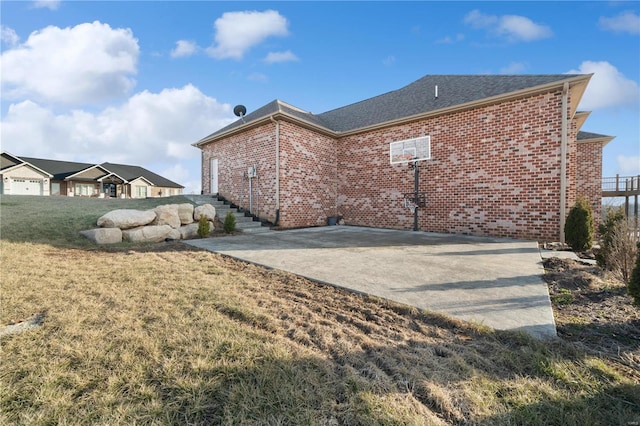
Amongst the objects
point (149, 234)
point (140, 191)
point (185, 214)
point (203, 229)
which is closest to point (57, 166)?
point (140, 191)

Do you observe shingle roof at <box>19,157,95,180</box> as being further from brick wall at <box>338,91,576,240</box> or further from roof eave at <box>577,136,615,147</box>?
roof eave at <box>577,136,615,147</box>

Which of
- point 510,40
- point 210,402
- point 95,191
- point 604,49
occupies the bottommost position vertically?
point 210,402

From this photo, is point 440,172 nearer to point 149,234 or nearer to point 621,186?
point 149,234

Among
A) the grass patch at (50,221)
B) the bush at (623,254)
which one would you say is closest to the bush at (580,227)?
the bush at (623,254)

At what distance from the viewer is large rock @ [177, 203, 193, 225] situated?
7982 millimetres

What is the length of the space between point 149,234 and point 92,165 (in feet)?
87.3

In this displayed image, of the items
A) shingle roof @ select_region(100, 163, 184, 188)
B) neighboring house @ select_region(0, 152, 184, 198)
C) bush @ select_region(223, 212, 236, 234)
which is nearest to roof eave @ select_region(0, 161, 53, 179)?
neighboring house @ select_region(0, 152, 184, 198)

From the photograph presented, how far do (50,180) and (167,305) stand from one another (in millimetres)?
30763

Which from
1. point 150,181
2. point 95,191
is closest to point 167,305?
point 95,191

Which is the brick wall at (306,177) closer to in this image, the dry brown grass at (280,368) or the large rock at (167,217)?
the large rock at (167,217)

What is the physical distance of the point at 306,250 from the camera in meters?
5.59

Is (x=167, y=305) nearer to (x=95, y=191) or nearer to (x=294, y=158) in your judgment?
(x=294, y=158)

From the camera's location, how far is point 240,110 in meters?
12.2

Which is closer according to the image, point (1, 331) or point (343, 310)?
point (1, 331)
